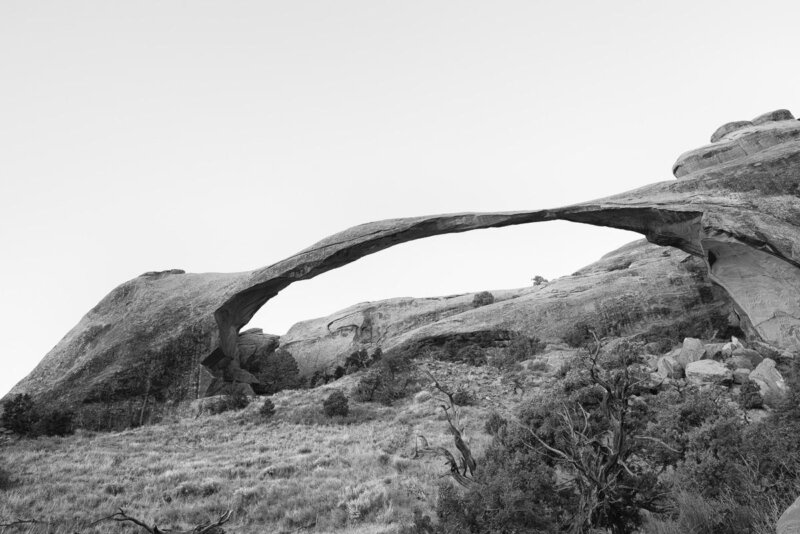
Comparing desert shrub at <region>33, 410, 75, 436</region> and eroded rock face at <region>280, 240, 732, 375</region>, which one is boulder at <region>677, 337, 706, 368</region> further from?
desert shrub at <region>33, 410, 75, 436</region>

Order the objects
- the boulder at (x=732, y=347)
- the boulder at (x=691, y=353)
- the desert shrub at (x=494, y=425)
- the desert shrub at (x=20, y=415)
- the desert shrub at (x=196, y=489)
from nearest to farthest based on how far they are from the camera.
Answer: the desert shrub at (x=196, y=489) < the desert shrub at (x=494, y=425) < the boulder at (x=691, y=353) < the boulder at (x=732, y=347) < the desert shrub at (x=20, y=415)

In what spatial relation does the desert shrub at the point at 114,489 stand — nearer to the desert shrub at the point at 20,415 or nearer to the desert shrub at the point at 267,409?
the desert shrub at the point at 267,409

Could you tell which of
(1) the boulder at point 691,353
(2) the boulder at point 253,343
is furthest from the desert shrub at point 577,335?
(2) the boulder at point 253,343

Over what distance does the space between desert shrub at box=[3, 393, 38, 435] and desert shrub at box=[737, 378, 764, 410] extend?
23.0 metres

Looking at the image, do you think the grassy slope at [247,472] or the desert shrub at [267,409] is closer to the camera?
the grassy slope at [247,472]

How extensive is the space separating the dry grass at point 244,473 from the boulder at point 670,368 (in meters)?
6.32

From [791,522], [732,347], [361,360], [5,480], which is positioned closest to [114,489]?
[5,480]

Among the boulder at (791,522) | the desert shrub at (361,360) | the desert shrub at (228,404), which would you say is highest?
the boulder at (791,522)

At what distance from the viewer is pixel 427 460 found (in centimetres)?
1258

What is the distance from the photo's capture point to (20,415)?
59.8 feet

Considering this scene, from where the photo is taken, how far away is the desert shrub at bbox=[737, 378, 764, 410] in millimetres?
12234

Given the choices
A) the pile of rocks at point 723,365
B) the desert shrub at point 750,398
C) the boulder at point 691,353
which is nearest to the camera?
the desert shrub at point 750,398

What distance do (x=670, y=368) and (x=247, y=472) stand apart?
45.8 ft

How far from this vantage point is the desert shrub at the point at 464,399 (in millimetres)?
18848
